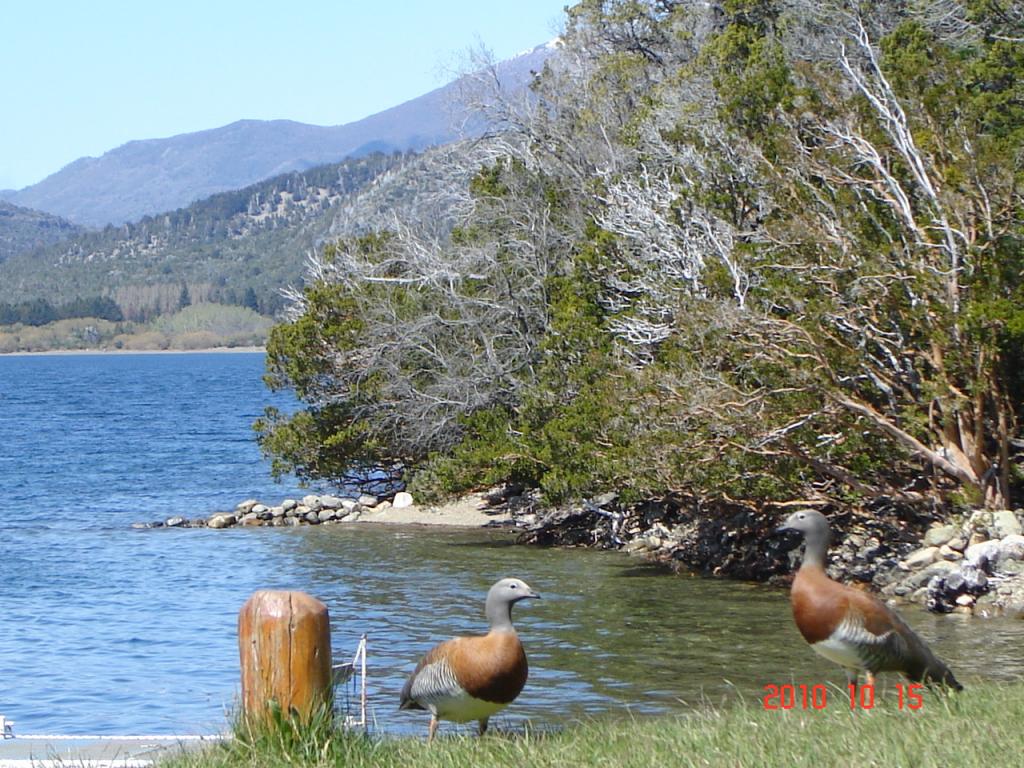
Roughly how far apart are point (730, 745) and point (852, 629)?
1896 millimetres

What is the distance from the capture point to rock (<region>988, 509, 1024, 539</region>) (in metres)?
19.0

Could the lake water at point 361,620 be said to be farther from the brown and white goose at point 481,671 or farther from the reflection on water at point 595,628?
the brown and white goose at point 481,671

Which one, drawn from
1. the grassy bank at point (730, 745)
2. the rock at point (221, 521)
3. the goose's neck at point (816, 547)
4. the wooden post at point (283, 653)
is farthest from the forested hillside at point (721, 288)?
the wooden post at point (283, 653)

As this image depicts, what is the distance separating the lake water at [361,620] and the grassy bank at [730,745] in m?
4.22

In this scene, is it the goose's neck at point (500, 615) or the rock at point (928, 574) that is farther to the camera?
the rock at point (928, 574)

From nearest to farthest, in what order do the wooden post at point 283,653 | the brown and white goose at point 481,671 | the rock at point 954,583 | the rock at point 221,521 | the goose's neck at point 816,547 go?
the wooden post at point 283,653 < the brown and white goose at point 481,671 < the goose's neck at point 816,547 < the rock at point 954,583 < the rock at point 221,521

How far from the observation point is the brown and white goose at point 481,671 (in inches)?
343

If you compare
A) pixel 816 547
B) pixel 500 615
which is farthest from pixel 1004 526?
pixel 500 615

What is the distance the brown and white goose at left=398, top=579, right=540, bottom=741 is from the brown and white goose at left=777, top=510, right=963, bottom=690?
5.77ft

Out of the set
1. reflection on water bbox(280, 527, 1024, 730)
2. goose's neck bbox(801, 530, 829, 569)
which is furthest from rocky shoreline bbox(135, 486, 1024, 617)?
goose's neck bbox(801, 530, 829, 569)

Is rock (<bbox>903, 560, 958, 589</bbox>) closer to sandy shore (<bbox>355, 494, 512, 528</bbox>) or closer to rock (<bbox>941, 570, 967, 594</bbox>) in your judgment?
rock (<bbox>941, 570, 967, 594</bbox>)

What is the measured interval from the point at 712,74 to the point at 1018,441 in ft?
36.9

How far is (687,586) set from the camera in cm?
2219

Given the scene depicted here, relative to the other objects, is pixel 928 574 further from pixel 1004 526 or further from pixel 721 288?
pixel 721 288
